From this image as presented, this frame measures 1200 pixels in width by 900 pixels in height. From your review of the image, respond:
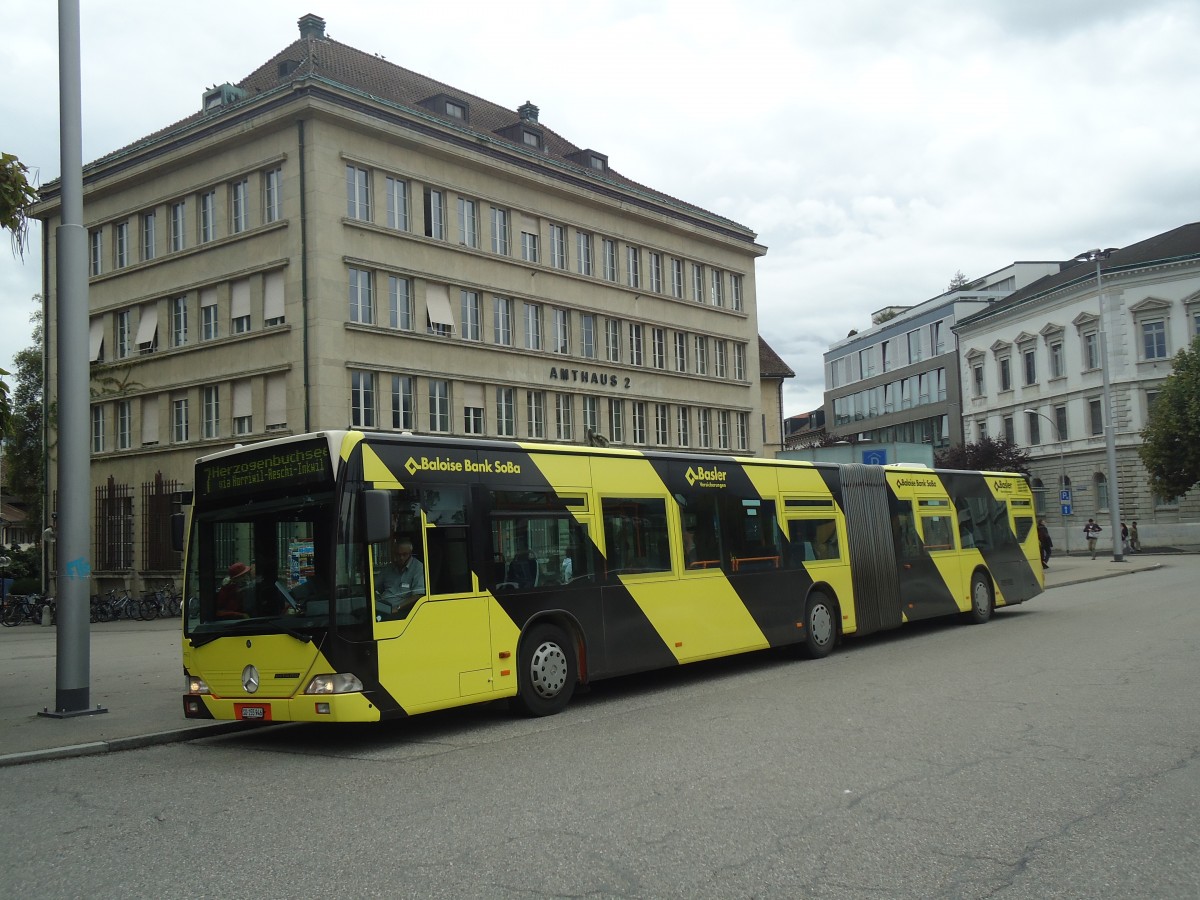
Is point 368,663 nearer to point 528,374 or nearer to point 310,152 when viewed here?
point 310,152

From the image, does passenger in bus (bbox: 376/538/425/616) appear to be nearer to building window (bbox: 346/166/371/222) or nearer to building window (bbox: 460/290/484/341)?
building window (bbox: 346/166/371/222)

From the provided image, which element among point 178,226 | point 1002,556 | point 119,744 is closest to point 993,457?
point 1002,556

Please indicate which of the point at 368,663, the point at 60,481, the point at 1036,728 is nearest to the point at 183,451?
the point at 60,481

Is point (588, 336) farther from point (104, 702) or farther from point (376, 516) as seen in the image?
point (376, 516)

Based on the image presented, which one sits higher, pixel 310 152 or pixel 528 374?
pixel 310 152

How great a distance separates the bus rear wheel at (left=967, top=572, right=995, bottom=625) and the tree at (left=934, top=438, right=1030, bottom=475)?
150ft

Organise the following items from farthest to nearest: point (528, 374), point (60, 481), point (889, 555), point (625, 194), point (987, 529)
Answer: point (625, 194)
point (528, 374)
point (987, 529)
point (889, 555)
point (60, 481)

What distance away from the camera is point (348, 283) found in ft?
110

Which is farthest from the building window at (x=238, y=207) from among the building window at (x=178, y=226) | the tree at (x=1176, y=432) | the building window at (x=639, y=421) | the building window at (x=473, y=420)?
the tree at (x=1176, y=432)

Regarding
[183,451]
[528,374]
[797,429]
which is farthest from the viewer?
[797,429]

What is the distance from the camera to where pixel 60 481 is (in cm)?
1206

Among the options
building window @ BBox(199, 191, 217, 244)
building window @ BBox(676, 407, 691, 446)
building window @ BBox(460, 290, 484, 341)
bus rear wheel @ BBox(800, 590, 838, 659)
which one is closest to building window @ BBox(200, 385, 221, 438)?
building window @ BBox(199, 191, 217, 244)

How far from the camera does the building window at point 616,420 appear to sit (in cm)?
4197

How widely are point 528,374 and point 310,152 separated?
1033 cm
